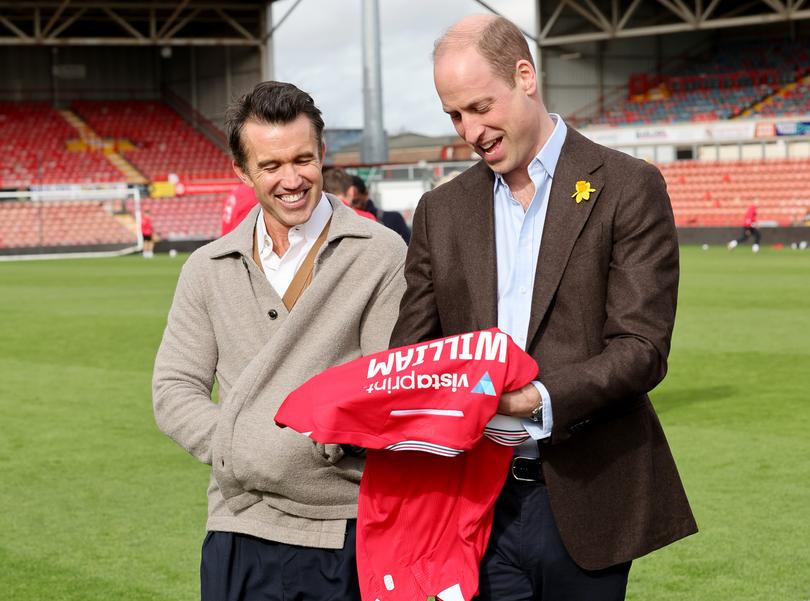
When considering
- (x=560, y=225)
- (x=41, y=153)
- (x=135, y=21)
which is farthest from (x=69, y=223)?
(x=560, y=225)

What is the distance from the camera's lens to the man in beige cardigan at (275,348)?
276 cm

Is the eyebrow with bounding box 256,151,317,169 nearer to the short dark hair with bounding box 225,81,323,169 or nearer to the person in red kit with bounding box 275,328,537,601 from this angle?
the short dark hair with bounding box 225,81,323,169

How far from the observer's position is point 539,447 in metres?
2.62

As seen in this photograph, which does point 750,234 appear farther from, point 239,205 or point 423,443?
point 423,443

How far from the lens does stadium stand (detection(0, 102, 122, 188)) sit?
149ft

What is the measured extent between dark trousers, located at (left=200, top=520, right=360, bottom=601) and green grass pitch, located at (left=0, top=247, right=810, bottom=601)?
2584 mm

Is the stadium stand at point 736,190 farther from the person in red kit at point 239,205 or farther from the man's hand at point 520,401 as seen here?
the man's hand at point 520,401

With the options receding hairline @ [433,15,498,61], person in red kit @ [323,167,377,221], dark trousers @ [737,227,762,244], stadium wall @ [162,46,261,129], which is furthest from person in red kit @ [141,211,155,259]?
receding hairline @ [433,15,498,61]

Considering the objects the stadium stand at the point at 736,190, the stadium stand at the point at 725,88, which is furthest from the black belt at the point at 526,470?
the stadium stand at the point at 725,88

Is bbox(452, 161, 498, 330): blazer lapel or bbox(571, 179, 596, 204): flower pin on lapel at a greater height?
bbox(571, 179, 596, 204): flower pin on lapel

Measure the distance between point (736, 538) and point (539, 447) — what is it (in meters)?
3.76

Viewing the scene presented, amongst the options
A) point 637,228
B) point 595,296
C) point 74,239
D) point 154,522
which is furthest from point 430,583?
point 74,239

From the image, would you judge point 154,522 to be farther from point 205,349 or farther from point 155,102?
point 155,102

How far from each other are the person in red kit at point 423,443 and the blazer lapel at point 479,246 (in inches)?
7.3
